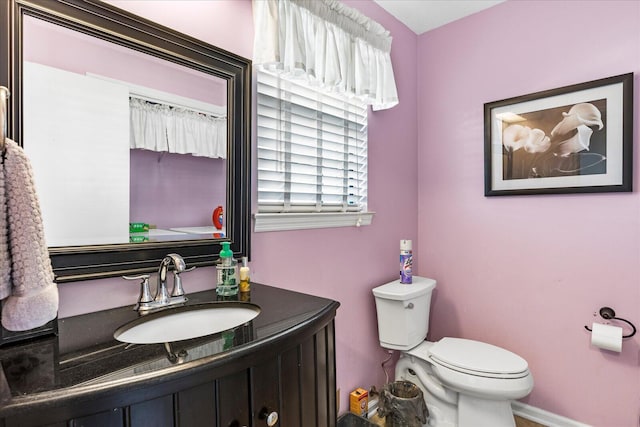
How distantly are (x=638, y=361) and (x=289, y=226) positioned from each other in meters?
1.83

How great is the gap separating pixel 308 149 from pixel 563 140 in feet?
4.60

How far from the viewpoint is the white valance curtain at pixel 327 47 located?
55.0 inches

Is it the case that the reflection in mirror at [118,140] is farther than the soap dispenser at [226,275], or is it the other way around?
the soap dispenser at [226,275]

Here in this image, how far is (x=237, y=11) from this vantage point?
4.50ft

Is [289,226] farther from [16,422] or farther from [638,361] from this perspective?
[638,361]

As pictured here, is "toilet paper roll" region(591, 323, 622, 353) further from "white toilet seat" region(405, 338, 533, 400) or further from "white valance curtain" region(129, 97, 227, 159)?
"white valance curtain" region(129, 97, 227, 159)

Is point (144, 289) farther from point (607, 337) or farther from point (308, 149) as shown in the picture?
point (607, 337)

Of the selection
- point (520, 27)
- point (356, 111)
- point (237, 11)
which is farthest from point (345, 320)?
point (520, 27)

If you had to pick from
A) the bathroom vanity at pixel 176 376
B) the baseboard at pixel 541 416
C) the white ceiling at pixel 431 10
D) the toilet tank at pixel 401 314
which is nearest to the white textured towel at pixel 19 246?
the bathroom vanity at pixel 176 376

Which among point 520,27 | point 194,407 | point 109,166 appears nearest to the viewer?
point 194,407

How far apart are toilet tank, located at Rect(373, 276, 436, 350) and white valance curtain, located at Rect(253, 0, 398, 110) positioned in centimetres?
107

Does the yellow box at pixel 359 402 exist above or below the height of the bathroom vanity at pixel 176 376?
below

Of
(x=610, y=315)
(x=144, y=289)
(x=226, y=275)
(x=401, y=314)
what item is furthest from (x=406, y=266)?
(x=144, y=289)

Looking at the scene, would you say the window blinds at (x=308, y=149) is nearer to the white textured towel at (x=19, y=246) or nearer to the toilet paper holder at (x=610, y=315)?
the white textured towel at (x=19, y=246)
